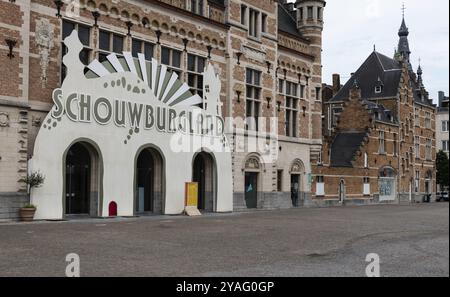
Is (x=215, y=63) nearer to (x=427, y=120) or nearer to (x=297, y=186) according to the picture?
(x=297, y=186)

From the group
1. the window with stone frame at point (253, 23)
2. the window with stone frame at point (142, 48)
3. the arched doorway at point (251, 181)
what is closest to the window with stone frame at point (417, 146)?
the arched doorway at point (251, 181)

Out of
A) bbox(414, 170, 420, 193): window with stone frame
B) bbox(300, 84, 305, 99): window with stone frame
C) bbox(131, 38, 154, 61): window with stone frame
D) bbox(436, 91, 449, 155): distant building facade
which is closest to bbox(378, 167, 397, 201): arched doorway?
bbox(414, 170, 420, 193): window with stone frame

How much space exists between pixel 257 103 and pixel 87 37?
12.1 m

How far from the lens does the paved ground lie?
934cm

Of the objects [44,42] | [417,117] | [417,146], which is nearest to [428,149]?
[417,146]

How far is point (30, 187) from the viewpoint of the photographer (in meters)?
20.6

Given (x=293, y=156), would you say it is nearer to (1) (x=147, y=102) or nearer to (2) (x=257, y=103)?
(2) (x=257, y=103)

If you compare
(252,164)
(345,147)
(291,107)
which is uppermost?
(291,107)

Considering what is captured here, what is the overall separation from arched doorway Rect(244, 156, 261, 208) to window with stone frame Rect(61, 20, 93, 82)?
11.8m

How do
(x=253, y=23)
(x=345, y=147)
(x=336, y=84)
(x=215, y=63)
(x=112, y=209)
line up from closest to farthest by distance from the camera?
(x=112, y=209), (x=215, y=63), (x=253, y=23), (x=345, y=147), (x=336, y=84)

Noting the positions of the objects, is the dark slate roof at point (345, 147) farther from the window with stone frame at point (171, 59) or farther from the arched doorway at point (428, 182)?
the window with stone frame at point (171, 59)

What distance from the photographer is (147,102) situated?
81.9ft

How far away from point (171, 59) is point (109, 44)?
363cm

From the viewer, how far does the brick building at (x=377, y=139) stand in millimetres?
46125
